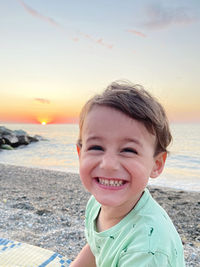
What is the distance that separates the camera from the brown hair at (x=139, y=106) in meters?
1.29

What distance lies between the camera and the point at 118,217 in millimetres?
1401

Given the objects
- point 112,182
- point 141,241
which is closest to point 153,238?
point 141,241

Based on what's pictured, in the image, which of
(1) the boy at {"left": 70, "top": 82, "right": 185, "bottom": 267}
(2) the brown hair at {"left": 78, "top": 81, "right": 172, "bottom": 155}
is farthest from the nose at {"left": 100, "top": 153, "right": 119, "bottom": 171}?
(2) the brown hair at {"left": 78, "top": 81, "right": 172, "bottom": 155}

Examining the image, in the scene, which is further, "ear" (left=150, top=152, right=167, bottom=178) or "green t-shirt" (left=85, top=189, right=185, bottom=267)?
"ear" (left=150, top=152, right=167, bottom=178)

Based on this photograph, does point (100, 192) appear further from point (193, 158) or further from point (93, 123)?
point (193, 158)

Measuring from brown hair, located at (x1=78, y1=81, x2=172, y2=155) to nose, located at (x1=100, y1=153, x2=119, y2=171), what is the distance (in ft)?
0.71

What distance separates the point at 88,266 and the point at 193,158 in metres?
9.82

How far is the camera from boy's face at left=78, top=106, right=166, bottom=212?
1.24 metres

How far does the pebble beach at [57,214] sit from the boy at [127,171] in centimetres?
137

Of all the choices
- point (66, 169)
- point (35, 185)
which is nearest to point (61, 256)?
point (35, 185)

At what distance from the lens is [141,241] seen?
1153 mm

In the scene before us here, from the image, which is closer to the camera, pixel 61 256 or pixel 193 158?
pixel 61 256

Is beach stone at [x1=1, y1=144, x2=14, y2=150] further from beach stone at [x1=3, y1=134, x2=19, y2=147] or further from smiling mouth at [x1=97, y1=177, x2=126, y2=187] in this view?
smiling mouth at [x1=97, y1=177, x2=126, y2=187]

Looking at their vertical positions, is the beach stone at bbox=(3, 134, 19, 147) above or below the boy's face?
below
